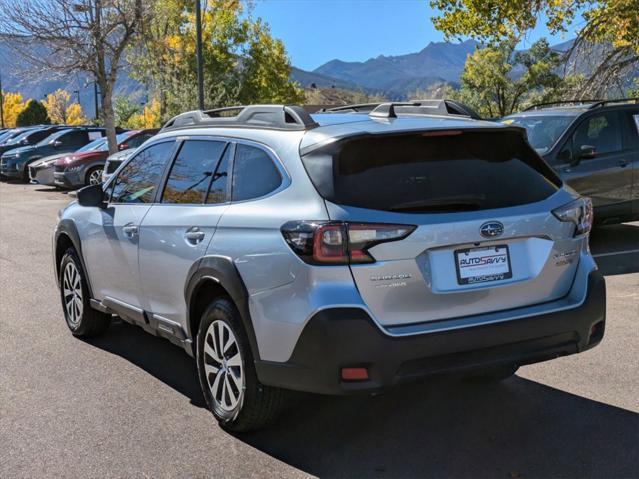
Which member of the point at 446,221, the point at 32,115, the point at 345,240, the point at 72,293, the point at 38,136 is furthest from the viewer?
the point at 32,115

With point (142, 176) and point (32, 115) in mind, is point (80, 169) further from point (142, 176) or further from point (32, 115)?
point (32, 115)

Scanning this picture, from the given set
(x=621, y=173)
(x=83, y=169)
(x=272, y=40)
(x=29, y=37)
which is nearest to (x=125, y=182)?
(x=621, y=173)

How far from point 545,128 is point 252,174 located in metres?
6.81

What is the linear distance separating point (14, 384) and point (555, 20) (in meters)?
17.0

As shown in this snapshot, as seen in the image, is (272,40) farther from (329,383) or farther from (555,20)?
(329,383)

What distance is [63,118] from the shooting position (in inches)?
4341

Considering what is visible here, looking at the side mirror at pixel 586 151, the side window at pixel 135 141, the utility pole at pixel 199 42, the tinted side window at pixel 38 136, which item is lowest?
the side mirror at pixel 586 151

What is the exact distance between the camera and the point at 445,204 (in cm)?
369

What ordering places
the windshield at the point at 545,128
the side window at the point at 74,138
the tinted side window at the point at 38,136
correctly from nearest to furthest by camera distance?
the windshield at the point at 545,128 → the side window at the point at 74,138 → the tinted side window at the point at 38,136

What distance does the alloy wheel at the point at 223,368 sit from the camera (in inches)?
159

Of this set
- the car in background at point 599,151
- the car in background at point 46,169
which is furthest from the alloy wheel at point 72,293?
the car in background at point 46,169

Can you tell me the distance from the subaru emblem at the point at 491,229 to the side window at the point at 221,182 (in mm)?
1466

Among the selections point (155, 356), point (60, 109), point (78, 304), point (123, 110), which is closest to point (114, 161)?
point (78, 304)

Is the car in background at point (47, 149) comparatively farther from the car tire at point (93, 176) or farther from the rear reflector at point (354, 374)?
the rear reflector at point (354, 374)
